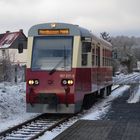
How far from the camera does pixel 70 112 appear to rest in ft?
54.5

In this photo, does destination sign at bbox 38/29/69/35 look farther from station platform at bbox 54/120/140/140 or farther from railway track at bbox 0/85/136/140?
station platform at bbox 54/120/140/140

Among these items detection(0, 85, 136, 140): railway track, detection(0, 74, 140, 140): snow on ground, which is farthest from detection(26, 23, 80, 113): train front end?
detection(0, 74, 140, 140): snow on ground

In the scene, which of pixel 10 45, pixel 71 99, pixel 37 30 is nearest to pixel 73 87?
pixel 71 99

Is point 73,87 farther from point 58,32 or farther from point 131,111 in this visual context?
point 131,111

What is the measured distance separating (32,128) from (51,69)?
3.07m

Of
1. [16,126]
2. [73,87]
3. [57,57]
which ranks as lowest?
[16,126]

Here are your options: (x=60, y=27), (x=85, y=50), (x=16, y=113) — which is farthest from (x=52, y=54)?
(x=16, y=113)

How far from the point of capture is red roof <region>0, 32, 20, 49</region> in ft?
285

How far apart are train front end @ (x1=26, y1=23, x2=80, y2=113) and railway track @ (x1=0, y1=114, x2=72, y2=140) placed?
0.57m

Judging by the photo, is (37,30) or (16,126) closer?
(16,126)

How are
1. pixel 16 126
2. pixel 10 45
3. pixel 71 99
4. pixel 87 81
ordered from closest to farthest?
pixel 16 126 → pixel 71 99 → pixel 87 81 → pixel 10 45

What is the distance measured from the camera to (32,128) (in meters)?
14.3

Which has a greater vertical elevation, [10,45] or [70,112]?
[10,45]

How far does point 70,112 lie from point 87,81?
2.37m
